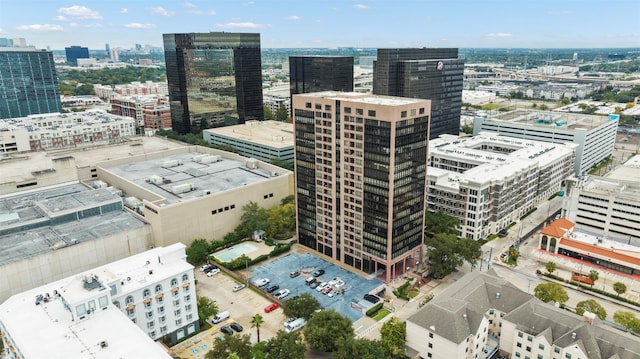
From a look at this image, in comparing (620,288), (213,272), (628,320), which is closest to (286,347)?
(213,272)

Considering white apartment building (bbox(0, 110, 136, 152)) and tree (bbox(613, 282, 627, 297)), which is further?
white apartment building (bbox(0, 110, 136, 152))

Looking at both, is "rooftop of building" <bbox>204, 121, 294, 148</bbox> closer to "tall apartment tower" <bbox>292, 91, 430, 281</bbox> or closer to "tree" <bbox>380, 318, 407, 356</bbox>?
"tall apartment tower" <bbox>292, 91, 430, 281</bbox>

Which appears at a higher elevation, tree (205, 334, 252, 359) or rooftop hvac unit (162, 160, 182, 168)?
rooftop hvac unit (162, 160, 182, 168)

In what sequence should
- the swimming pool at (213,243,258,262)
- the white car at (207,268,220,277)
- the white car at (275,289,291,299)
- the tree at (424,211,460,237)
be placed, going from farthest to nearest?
the tree at (424,211,460,237) → the swimming pool at (213,243,258,262) → the white car at (207,268,220,277) → the white car at (275,289,291,299)

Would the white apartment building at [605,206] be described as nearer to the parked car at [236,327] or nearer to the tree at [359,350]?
the tree at [359,350]

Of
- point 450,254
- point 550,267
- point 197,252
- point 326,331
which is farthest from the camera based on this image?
point 197,252

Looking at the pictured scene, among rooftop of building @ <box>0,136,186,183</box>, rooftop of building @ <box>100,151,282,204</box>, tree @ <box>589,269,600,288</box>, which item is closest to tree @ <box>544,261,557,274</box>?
tree @ <box>589,269,600,288</box>

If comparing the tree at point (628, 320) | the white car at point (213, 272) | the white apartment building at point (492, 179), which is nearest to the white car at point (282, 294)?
the white car at point (213, 272)

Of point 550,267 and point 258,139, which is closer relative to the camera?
point 550,267

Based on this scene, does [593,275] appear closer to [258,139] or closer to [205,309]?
[205,309]
